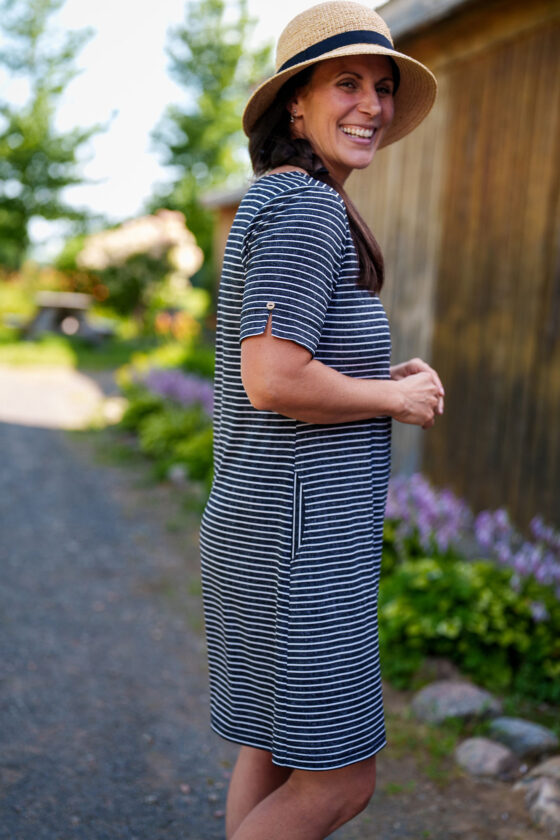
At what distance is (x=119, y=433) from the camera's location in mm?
9320

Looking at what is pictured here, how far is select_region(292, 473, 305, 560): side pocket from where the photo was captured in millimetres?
1570

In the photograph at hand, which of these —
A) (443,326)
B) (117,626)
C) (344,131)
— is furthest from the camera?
(443,326)

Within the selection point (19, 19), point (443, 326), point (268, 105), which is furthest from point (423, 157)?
point (19, 19)

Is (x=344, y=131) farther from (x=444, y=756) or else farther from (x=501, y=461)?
(x=501, y=461)

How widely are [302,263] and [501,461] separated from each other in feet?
11.1

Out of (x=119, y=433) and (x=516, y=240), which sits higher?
(x=516, y=240)

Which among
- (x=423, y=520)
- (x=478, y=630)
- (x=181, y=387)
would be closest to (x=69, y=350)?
(x=181, y=387)

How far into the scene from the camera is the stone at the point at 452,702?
322 cm

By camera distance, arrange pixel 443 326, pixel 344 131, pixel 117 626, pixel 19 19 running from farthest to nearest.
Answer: pixel 19 19 → pixel 443 326 → pixel 117 626 → pixel 344 131

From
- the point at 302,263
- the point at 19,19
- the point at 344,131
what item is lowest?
the point at 302,263

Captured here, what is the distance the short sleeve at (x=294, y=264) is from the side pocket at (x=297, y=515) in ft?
0.84

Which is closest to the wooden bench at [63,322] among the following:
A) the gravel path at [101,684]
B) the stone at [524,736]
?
the gravel path at [101,684]

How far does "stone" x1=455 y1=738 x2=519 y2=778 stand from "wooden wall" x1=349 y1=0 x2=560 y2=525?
145 centimetres

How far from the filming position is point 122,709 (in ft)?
11.0
